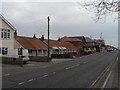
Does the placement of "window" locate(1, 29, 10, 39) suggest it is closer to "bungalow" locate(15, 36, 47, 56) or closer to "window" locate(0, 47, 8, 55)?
"window" locate(0, 47, 8, 55)

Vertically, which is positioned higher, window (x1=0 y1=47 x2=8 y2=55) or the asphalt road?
window (x1=0 y1=47 x2=8 y2=55)

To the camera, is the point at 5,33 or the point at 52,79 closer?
the point at 52,79

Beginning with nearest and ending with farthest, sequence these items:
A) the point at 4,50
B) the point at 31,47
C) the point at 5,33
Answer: the point at 4,50, the point at 5,33, the point at 31,47

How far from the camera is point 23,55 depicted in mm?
42219

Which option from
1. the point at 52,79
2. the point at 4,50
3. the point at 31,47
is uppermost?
the point at 31,47

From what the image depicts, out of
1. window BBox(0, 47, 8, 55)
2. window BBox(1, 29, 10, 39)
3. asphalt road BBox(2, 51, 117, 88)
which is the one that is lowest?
asphalt road BBox(2, 51, 117, 88)

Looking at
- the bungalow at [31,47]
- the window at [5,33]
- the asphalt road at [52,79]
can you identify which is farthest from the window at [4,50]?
the asphalt road at [52,79]

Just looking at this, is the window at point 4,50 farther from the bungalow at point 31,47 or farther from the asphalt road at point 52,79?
the asphalt road at point 52,79

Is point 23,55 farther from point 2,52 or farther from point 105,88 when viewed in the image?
point 105,88

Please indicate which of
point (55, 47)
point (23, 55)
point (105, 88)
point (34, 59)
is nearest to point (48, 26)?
point (34, 59)

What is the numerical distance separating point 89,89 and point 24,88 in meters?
3.04

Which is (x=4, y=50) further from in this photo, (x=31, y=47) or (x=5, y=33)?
(x=31, y=47)

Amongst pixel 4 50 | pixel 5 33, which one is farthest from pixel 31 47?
pixel 4 50

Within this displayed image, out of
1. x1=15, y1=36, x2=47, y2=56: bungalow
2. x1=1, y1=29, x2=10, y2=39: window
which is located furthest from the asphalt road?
x1=15, y1=36, x2=47, y2=56: bungalow
